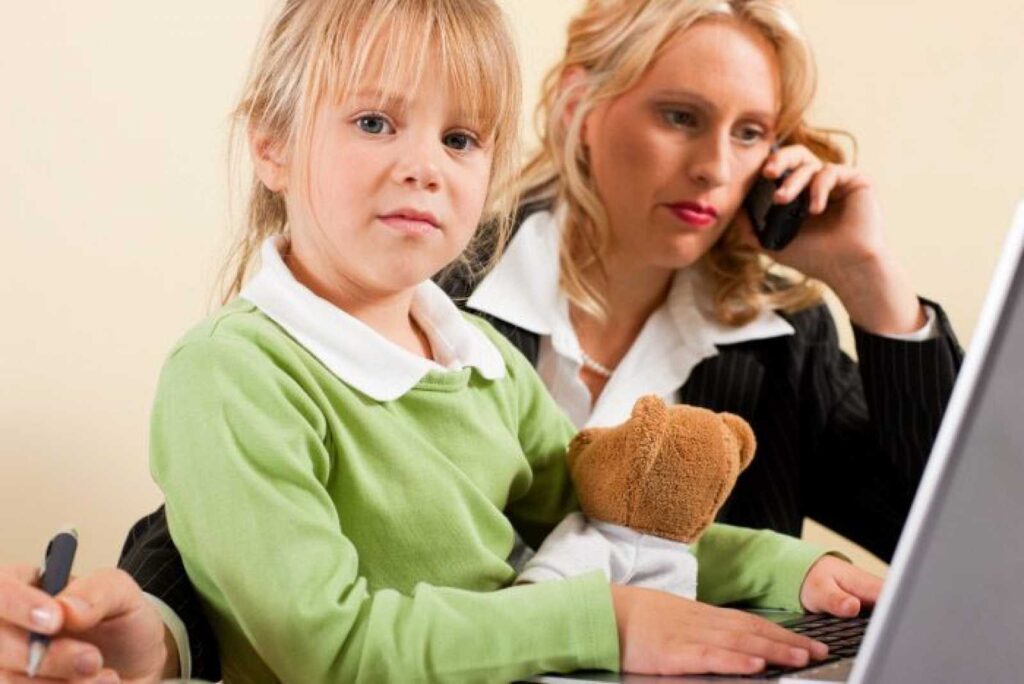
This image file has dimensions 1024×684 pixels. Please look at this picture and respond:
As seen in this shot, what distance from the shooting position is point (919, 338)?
68.4 inches

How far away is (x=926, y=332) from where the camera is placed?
175 centimetres

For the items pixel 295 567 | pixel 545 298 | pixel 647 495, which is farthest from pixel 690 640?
pixel 545 298

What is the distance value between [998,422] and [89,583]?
48 cm

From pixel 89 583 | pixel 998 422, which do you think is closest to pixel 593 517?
pixel 89 583

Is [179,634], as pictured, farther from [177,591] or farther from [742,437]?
[742,437]

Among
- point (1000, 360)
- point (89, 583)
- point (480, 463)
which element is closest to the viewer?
point (1000, 360)

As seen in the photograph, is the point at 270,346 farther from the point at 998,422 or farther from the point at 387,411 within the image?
the point at 998,422

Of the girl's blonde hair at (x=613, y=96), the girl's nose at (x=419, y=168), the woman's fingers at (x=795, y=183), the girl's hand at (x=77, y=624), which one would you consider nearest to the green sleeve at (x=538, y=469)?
the girl's nose at (x=419, y=168)

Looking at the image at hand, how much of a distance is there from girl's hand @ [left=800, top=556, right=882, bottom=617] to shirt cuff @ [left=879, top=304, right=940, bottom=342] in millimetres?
572

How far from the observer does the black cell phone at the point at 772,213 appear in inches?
67.2

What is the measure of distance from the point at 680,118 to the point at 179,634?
0.91m

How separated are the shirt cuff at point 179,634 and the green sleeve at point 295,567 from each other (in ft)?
0.13

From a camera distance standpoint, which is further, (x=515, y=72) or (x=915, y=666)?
(x=515, y=72)

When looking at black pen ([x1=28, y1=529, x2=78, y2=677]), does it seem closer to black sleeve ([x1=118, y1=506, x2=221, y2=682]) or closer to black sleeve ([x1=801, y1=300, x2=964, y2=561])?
black sleeve ([x1=118, y1=506, x2=221, y2=682])
